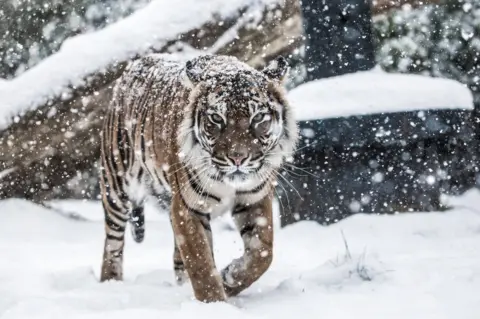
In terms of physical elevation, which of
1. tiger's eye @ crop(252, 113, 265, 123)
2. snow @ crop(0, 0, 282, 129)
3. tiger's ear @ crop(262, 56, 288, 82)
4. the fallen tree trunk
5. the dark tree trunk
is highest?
tiger's ear @ crop(262, 56, 288, 82)

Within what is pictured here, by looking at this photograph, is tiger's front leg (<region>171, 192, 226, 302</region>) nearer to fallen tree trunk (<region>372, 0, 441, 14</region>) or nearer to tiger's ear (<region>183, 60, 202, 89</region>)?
tiger's ear (<region>183, 60, 202, 89</region>)

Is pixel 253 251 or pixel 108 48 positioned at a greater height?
pixel 253 251

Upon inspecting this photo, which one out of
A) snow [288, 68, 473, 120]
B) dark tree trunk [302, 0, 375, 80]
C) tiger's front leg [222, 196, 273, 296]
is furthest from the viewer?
dark tree trunk [302, 0, 375, 80]

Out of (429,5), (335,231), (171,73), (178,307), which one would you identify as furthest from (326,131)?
(429,5)

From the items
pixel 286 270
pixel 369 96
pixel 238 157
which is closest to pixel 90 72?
pixel 369 96

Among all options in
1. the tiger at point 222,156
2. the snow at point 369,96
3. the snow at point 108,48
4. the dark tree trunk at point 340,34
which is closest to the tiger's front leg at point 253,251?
the tiger at point 222,156

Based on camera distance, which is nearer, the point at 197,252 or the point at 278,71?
the point at 197,252

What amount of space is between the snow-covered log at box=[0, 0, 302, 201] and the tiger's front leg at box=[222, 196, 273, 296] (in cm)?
312

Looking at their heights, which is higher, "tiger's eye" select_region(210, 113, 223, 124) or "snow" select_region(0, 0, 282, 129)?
"tiger's eye" select_region(210, 113, 223, 124)

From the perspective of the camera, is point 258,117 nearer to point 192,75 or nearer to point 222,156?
point 222,156

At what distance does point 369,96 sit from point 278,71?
1.91 metres

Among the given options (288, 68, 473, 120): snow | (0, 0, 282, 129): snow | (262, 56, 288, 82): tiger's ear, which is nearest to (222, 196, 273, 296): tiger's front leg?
(262, 56, 288, 82): tiger's ear

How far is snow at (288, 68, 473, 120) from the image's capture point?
5074mm

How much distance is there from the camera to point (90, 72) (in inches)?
246
